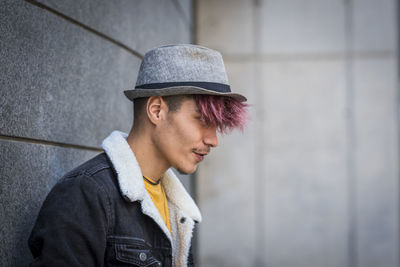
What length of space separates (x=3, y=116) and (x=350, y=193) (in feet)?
21.1

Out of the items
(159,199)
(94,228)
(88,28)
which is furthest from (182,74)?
(88,28)

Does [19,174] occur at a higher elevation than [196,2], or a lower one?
lower

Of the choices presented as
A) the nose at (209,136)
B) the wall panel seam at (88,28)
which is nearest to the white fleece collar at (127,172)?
the nose at (209,136)

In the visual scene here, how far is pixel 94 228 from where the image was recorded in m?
2.21

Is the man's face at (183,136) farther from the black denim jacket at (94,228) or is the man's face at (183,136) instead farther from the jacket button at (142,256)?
the jacket button at (142,256)

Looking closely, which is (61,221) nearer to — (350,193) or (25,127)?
(25,127)

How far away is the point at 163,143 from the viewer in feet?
8.55

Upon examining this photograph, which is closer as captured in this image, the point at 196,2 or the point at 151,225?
the point at 151,225

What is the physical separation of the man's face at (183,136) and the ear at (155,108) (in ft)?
0.08

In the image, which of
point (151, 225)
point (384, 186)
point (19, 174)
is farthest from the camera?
point (384, 186)

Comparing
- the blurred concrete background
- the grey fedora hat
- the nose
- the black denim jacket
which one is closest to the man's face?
the nose

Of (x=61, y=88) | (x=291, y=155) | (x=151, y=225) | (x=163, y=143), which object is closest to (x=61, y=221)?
(x=151, y=225)

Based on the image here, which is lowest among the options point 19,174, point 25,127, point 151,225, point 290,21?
point 151,225

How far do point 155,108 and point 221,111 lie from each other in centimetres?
A: 33
